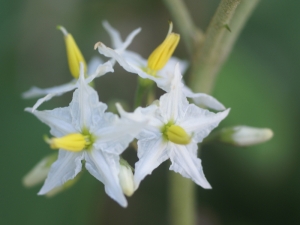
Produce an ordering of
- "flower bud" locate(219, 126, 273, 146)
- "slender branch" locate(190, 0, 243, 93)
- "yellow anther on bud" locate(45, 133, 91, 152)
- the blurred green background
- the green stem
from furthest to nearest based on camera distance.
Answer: the blurred green background
the green stem
"flower bud" locate(219, 126, 273, 146)
"slender branch" locate(190, 0, 243, 93)
"yellow anther on bud" locate(45, 133, 91, 152)

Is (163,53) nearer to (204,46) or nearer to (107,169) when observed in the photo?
(204,46)

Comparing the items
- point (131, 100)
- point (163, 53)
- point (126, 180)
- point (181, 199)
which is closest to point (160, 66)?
point (163, 53)

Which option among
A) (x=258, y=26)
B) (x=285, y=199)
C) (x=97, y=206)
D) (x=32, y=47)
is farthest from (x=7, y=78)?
(x=285, y=199)

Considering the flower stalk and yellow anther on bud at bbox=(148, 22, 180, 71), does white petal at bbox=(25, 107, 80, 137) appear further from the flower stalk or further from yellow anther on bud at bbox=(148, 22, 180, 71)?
the flower stalk

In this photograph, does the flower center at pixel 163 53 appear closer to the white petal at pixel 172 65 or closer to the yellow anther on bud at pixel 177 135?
the white petal at pixel 172 65

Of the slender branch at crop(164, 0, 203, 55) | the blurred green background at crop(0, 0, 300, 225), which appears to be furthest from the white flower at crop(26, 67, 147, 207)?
the blurred green background at crop(0, 0, 300, 225)

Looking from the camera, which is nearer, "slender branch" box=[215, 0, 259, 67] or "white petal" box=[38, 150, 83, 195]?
"white petal" box=[38, 150, 83, 195]

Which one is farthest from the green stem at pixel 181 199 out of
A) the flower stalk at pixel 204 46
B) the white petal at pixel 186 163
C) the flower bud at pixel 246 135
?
the white petal at pixel 186 163
